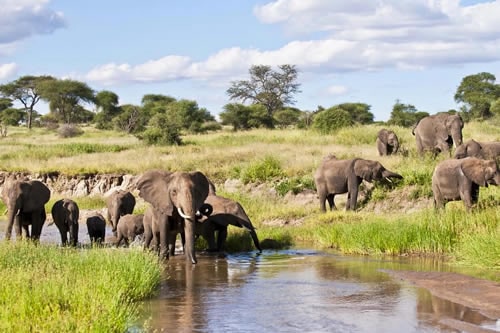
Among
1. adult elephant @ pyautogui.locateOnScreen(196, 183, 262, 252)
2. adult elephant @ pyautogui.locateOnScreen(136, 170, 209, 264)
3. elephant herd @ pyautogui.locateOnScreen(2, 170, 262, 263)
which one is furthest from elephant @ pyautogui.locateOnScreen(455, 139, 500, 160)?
adult elephant @ pyautogui.locateOnScreen(136, 170, 209, 264)

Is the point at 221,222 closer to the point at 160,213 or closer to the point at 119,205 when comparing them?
the point at 160,213

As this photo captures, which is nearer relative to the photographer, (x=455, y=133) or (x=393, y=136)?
(x=455, y=133)

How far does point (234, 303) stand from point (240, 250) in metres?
6.57

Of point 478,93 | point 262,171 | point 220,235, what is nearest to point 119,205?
point 220,235

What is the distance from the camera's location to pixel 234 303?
518 inches

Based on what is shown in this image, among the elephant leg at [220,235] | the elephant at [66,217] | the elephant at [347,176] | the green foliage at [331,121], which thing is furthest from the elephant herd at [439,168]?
the green foliage at [331,121]

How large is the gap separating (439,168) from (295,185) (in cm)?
715

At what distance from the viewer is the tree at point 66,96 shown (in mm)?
82875

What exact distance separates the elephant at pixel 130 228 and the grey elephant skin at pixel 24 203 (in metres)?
1.91

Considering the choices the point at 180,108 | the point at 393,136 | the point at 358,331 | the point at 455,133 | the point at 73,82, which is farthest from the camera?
the point at 73,82

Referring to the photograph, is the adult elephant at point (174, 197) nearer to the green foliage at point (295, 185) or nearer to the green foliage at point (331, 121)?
the green foliage at point (295, 185)

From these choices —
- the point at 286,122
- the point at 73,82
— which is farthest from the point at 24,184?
the point at 73,82

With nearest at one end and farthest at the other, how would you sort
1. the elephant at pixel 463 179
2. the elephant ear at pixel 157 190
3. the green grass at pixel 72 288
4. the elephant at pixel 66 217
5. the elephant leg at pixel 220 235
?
the green grass at pixel 72 288
the elephant ear at pixel 157 190
the elephant at pixel 463 179
the elephant leg at pixel 220 235
the elephant at pixel 66 217

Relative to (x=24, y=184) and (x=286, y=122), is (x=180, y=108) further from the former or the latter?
(x=24, y=184)
